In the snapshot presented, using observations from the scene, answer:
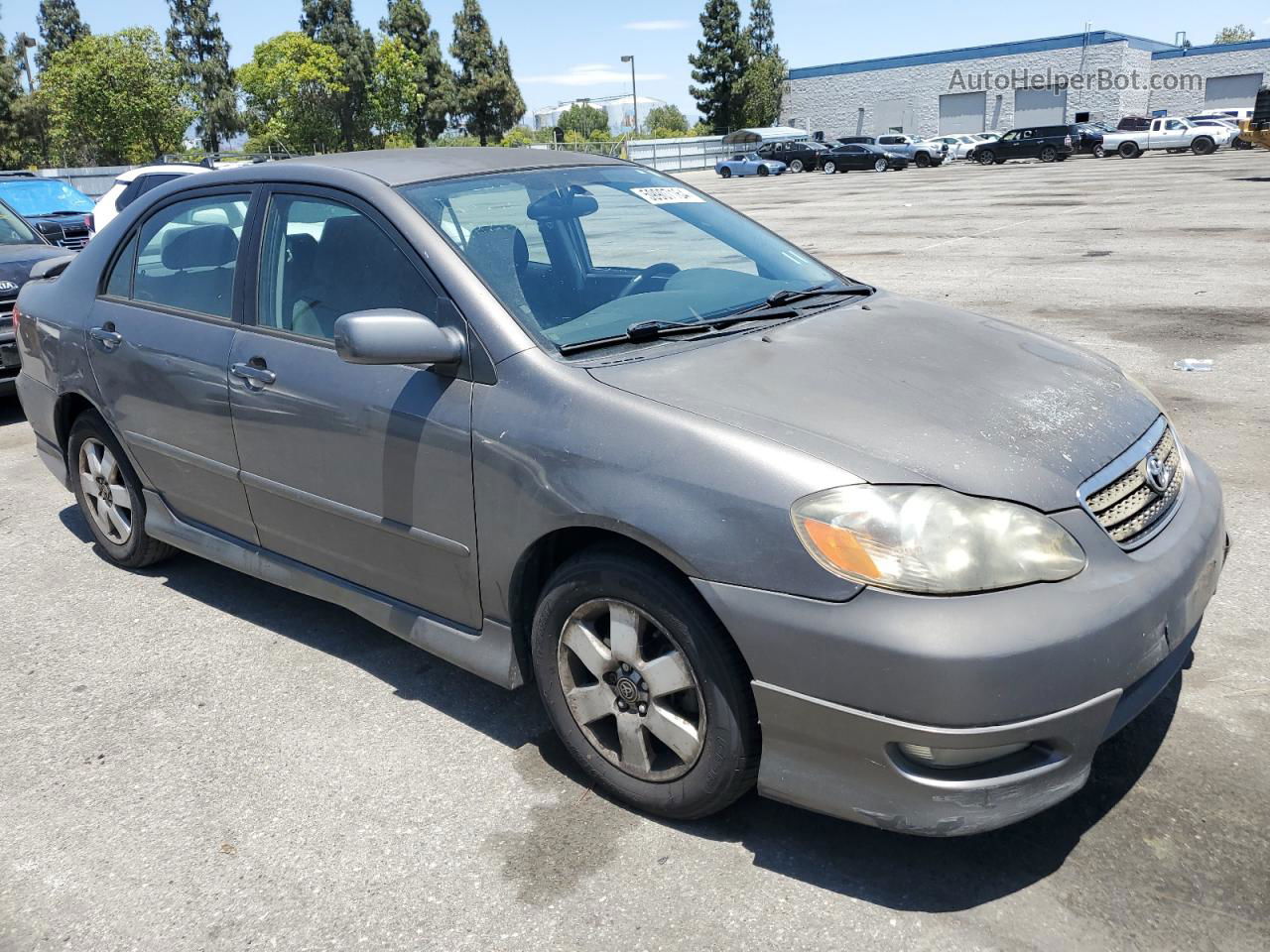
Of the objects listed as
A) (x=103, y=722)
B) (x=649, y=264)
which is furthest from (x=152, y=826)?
(x=649, y=264)

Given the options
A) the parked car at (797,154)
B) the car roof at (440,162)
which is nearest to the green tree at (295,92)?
the parked car at (797,154)

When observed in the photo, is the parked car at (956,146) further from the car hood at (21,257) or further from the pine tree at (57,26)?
the pine tree at (57,26)

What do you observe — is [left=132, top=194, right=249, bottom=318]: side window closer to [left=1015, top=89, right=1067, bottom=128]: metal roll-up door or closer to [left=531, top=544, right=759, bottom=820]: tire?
[left=531, top=544, right=759, bottom=820]: tire

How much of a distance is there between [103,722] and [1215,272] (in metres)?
11.7

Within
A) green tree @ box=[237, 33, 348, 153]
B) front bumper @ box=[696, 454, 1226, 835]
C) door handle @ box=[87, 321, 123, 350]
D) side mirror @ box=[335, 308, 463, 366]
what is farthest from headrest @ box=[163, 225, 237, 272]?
green tree @ box=[237, 33, 348, 153]

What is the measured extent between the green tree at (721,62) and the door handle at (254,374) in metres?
80.2

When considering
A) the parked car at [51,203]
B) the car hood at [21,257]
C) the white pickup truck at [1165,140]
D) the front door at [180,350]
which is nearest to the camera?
the front door at [180,350]

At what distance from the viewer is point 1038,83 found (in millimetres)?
68125

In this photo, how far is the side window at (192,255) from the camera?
12.7ft

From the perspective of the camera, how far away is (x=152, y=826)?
298 cm

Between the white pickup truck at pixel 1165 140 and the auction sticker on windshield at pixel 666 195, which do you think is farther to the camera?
the white pickup truck at pixel 1165 140

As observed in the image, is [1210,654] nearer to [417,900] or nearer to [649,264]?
[649,264]

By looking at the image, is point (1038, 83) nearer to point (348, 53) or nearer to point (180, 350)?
point (348, 53)

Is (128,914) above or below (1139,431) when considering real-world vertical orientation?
below
